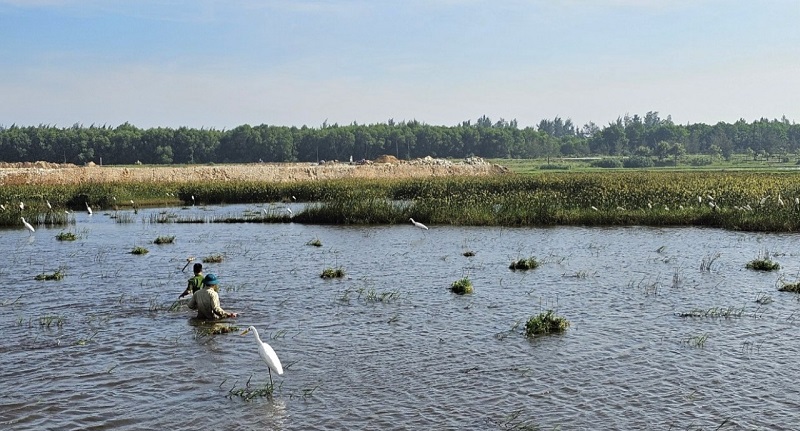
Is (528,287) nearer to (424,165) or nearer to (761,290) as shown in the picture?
(761,290)

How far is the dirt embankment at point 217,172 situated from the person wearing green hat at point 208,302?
5949 cm

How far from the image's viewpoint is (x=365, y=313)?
20.3 m

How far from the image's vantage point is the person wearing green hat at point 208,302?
1861 centimetres

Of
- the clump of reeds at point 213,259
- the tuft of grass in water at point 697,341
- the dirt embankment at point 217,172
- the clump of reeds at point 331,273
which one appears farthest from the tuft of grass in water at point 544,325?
the dirt embankment at point 217,172

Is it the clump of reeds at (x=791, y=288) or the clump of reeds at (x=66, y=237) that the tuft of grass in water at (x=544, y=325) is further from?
the clump of reeds at (x=66, y=237)

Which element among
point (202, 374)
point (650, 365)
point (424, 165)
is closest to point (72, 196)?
point (202, 374)

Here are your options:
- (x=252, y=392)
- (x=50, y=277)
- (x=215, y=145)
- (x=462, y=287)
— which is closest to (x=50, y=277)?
(x=50, y=277)

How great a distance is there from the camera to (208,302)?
61.6ft

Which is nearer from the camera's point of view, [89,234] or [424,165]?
[89,234]

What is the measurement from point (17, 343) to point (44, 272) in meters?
10.6

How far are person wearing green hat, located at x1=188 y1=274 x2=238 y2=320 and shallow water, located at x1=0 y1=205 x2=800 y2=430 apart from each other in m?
0.46

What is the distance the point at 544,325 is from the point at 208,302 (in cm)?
776

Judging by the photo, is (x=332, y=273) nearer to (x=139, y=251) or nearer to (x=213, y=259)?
(x=213, y=259)

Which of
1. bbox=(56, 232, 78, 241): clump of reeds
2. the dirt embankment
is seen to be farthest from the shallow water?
the dirt embankment
